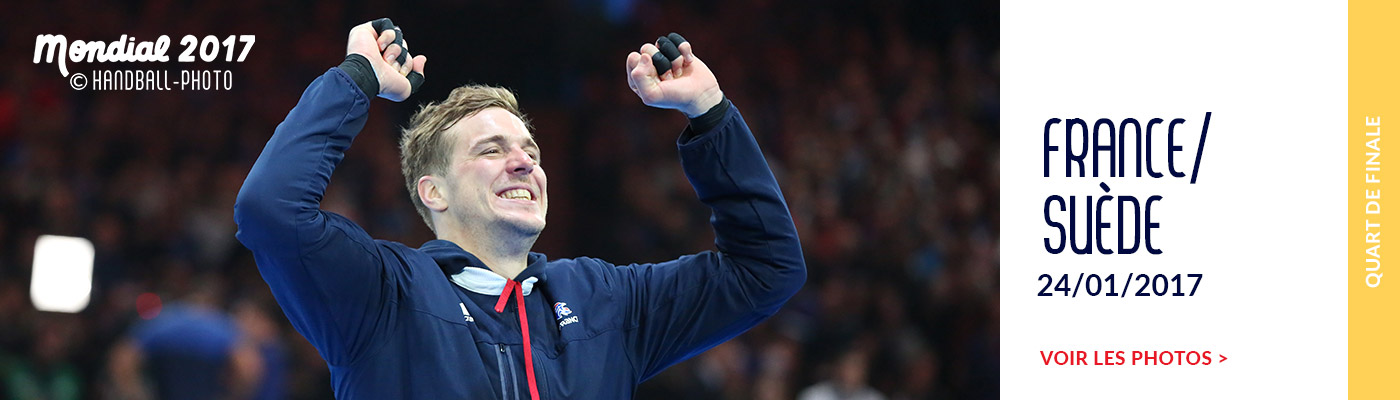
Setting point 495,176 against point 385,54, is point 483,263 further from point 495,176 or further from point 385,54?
point 385,54

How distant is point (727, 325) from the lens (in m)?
3.04

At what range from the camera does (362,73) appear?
268 centimetres

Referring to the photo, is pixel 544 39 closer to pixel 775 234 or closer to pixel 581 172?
pixel 581 172

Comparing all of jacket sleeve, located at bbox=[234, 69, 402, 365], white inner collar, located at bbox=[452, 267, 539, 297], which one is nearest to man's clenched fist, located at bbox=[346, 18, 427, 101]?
jacket sleeve, located at bbox=[234, 69, 402, 365]

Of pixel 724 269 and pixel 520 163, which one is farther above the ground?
pixel 520 163

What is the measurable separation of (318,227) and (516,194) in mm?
544

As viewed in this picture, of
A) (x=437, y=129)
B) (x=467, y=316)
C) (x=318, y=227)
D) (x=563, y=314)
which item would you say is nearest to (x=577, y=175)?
(x=437, y=129)

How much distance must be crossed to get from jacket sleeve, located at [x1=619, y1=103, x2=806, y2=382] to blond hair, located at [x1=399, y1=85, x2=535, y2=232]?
0.44 metres

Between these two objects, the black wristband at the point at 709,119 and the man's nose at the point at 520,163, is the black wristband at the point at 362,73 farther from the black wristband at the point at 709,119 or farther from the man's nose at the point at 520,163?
the black wristband at the point at 709,119

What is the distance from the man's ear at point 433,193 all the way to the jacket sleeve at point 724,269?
1.41 ft

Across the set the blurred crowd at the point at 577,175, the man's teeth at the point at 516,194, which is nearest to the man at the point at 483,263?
the man's teeth at the point at 516,194

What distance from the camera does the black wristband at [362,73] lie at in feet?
8.73

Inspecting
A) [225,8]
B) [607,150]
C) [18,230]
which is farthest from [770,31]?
[18,230]

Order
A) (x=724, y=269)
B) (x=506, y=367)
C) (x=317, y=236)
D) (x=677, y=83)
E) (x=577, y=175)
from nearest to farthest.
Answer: (x=317, y=236)
(x=506, y=367)
(x=677, y=83)
(x=724, y=269)
(x=577, y=175)
